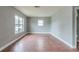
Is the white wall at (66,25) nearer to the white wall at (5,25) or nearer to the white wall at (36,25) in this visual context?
the white wall at (5,25)

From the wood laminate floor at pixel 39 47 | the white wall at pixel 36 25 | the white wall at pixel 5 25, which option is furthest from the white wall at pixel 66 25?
the white wall at pixel 36 25

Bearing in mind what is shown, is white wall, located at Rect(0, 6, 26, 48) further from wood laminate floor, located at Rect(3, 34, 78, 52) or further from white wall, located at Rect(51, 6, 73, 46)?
white wall, located at Rect(51, 6, 73, 46)

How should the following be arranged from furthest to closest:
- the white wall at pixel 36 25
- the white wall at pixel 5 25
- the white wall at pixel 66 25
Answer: the white wall at pixel 36 25, the white wall at pixel 66 25, the white wall at pixel 5 25

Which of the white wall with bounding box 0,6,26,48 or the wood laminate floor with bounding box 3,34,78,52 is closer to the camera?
the wood laminate floor with bounding box 3,34,78,52

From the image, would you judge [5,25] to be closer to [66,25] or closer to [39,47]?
[39,47]

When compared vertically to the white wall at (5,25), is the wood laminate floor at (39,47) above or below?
below

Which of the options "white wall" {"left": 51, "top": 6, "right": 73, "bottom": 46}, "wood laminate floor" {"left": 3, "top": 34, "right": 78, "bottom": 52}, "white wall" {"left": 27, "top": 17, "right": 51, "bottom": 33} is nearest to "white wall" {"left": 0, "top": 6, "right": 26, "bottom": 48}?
"wood laminate floor" {"left": 3, "top": 34, "right": 78, "bottom": 52}

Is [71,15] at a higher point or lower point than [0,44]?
higher

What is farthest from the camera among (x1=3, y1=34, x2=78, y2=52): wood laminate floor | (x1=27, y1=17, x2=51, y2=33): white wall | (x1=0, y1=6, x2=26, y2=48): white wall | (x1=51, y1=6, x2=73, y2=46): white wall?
(x1=27, y1=17, x2=51, y2=33): white wall

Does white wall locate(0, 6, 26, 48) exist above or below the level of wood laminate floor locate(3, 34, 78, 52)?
above
